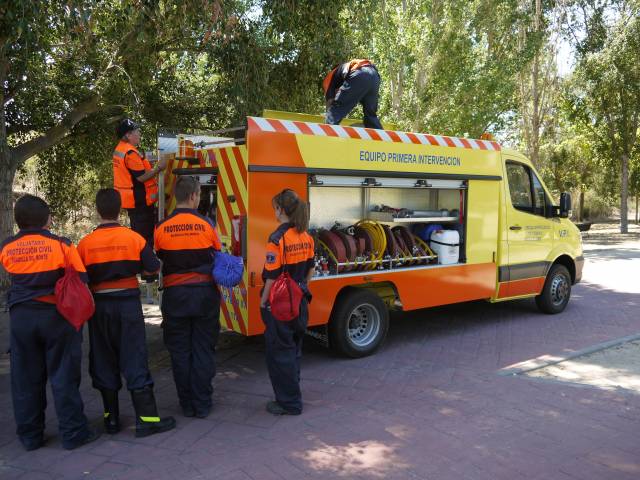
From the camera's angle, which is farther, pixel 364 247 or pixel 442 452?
pixel 364 247

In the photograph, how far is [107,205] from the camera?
407 centimetres

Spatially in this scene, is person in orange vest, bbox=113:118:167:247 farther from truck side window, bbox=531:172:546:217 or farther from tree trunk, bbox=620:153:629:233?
tree trunk, bbox=620:153:629:233

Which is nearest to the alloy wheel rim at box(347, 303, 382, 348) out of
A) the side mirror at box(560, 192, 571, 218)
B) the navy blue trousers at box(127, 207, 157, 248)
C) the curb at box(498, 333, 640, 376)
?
the curb at box(498, 333, 640, 376)

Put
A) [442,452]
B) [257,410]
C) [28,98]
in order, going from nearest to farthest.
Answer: [442,452]
[257,410]
[28,98]

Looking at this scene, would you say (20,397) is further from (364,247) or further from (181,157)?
(364,247)

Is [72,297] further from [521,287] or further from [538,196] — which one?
[538,196]

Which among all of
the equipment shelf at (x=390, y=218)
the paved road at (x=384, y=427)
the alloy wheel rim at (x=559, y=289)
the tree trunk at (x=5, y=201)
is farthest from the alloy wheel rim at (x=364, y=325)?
the tree trunk at (x=5, y=201)

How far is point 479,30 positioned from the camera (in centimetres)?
1681

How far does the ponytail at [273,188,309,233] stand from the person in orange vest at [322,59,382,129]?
7.82 feet

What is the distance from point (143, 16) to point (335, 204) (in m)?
3.21

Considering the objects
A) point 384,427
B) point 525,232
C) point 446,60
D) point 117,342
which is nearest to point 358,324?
point 384,427

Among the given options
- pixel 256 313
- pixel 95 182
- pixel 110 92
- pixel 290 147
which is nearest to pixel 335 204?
pixel 290 147

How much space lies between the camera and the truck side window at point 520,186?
762 centimetres

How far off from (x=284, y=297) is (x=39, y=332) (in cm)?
171
